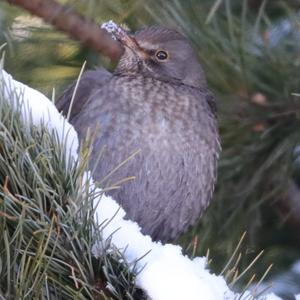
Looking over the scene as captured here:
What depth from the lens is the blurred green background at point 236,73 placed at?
244 cm

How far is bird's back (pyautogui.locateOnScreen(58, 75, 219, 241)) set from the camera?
2.25 meters

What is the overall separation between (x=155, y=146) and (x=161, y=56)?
37cm

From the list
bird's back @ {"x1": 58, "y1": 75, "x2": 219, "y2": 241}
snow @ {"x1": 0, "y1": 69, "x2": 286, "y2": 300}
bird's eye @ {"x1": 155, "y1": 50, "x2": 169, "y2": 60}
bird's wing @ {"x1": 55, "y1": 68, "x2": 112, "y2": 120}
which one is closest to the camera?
snow @ {"x1": 0, "y1": 69, "x2": 286, "y2": 300}

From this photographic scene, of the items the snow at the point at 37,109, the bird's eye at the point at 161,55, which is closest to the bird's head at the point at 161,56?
the bird's eye at the point at 161,55

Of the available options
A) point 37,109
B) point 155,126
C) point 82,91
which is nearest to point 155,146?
point 155,126

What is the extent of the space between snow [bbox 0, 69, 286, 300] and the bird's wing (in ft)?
2.74

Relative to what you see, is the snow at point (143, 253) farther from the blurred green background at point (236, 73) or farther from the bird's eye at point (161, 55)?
the bird's eye at point (161, 55)

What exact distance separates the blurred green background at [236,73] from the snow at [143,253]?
0.83m

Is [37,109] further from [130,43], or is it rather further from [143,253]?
[130,43]

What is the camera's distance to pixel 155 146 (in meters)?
2.26

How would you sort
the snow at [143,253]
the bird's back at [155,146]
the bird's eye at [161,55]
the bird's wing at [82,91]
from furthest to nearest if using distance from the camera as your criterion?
the bird's eye at [161,55]
the bird's wing at [82,91]
the bird's back at [155,146]
the snow at [143,253]

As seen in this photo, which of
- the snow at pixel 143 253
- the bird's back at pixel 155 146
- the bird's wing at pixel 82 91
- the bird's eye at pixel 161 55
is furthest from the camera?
the bird's eye at pixel 161 55

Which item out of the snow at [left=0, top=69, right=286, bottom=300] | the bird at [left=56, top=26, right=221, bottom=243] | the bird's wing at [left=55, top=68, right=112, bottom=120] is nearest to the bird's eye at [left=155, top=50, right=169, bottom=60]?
the bird at [left=56, top=26, right=221, bottom=243]

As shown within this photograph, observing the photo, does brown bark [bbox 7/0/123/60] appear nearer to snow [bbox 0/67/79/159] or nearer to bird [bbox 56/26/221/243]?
bird [bbox 56/26/221/243]
